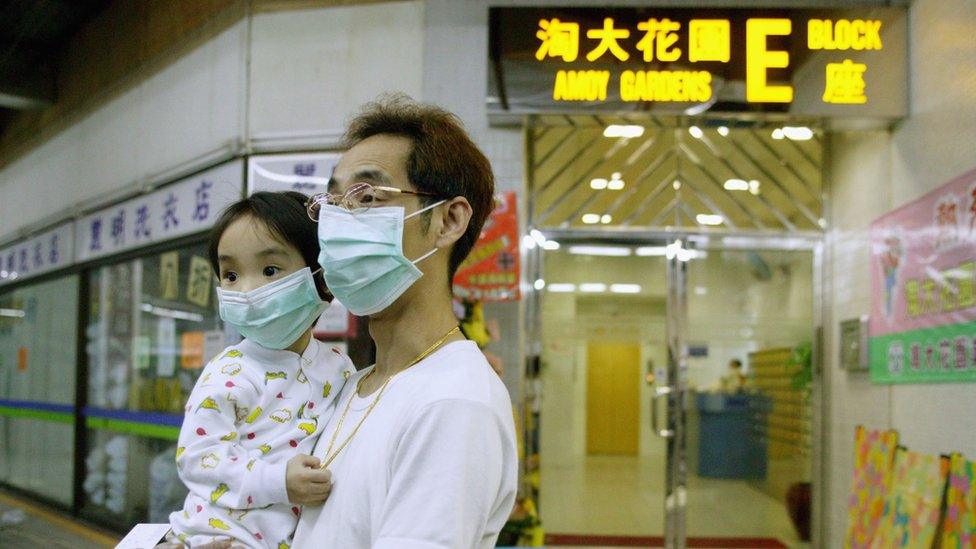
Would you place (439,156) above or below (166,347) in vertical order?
above

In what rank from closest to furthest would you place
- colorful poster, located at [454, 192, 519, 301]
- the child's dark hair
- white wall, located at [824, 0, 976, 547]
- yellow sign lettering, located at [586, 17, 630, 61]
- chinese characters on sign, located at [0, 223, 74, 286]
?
the child's dark hair
white wall, located at [824, 0, 976, 547]
colorful poster, located at [454, 192, 519, 301]
yellow sign lettering, located at [586, 17, 630, 61]
chinese characters on sign, located at [0, 223, 74, 286]

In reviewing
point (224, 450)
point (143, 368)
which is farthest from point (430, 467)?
point (143, 368)

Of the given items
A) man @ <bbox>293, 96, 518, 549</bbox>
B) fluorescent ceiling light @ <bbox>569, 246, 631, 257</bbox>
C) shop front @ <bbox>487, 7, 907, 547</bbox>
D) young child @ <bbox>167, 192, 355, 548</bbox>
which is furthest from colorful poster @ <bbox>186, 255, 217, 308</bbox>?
man @ <bbox>293, 96, 518, 549</bbox>

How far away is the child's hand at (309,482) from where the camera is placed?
1.20 m

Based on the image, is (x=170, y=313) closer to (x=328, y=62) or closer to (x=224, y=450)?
(x=328, y=62)

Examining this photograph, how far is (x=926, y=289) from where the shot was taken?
13.8 ft

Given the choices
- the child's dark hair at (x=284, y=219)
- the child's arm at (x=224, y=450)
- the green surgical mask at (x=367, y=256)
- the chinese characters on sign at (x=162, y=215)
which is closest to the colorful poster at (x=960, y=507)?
the child's dark hair at (x=284, y=219)

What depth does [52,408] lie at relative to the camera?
7.73m

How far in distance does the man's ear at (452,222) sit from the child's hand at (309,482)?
1.17 feet

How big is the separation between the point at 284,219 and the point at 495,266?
115 inches

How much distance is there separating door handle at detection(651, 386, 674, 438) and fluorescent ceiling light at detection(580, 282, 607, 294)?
0.73 metres

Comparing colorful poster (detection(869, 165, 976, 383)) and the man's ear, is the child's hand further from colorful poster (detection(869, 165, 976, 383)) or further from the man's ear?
colorful poster (detection(869, 165, 976, 383))

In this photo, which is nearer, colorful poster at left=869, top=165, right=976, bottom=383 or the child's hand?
the child's hand

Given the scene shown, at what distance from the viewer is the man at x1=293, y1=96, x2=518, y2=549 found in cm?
99
